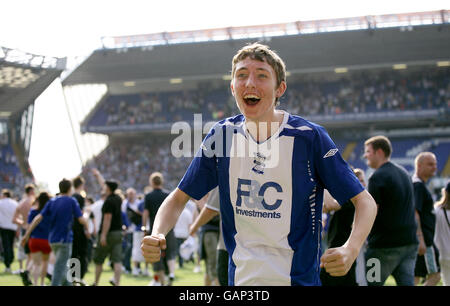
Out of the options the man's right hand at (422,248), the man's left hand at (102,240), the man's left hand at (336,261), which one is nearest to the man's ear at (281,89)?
the man's left hand at (336,261)

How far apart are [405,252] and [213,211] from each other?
6.99 feet

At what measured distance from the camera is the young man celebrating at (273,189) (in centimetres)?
253

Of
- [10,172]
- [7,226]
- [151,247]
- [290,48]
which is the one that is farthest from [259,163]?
[10,172]

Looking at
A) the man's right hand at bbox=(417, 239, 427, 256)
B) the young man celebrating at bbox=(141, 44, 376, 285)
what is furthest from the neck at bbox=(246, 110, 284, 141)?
the man's right hand at bbox=(417, 239, 427, 256)

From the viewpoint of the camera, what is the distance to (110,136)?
44781mm

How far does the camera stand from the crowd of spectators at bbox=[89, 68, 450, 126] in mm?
37531

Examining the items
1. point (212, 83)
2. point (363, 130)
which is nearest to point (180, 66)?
point (212, 83)

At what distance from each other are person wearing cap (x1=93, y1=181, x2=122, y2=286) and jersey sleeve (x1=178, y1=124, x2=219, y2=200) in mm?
7388

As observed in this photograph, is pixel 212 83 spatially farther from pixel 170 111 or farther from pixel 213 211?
pixel 213 211

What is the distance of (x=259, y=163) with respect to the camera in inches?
103

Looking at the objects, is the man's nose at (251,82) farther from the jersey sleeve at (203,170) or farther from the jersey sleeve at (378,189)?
the jersey sleeve at (378,189)

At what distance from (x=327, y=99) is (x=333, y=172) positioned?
37.5m

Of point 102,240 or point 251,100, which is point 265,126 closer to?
point 251,100

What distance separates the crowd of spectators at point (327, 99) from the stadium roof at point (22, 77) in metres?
5.84
